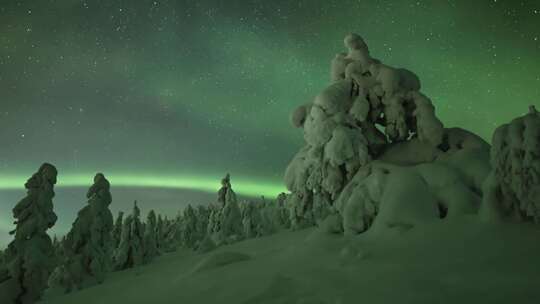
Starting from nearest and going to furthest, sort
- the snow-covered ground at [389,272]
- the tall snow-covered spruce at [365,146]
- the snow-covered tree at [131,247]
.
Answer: the snow-covered ground at [389,272]
the tall snow-covered spruce at [365,146]
the snow-covered tree at [131,247]

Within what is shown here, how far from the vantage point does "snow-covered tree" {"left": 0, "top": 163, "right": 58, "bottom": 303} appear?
55.0 feet

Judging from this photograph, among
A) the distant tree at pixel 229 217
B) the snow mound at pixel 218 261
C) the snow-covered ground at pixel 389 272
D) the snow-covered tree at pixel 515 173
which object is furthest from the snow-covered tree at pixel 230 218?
the snow-covered tree at pixel 515 173

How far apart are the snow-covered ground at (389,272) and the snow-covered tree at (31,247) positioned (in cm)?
937

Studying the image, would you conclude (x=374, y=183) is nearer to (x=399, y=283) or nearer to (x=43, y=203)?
(x=399, y=283)

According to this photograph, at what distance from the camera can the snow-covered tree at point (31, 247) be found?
16.8m

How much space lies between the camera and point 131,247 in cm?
3622

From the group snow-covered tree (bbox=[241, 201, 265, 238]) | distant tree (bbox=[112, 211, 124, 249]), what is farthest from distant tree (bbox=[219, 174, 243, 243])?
distant tree (bbox=[112, 211, 124, 249])

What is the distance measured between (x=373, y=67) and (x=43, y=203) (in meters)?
18.5

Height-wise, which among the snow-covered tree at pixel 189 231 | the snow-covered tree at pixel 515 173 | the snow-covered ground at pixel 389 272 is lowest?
the snow-covered tree at pixel 189 231

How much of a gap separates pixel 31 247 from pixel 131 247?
20.1 m

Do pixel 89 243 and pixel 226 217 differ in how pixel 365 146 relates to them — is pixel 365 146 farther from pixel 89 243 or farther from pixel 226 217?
pixel 226 217

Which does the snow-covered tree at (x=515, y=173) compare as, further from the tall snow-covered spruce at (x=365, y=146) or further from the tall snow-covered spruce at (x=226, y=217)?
the tall snow-covered spruce at (x=226, y=217)

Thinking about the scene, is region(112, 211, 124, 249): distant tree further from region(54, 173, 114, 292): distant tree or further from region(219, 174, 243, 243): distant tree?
region(54, 173, 114, 292): distant tree

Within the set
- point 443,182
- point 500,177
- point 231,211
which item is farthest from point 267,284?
point 231,211
